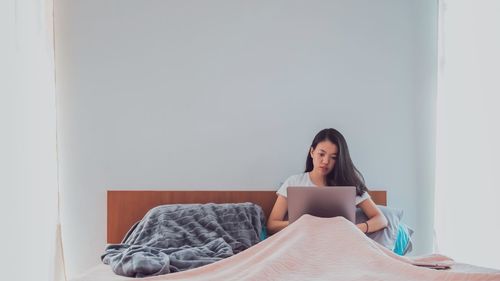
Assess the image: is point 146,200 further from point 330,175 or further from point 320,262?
point 320,262

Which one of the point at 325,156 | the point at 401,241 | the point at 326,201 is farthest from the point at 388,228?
the point at 326,201

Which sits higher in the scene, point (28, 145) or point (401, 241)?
point (28, 145)

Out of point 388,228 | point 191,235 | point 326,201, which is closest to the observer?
point 326,201

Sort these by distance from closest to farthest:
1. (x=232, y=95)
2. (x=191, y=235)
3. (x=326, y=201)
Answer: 1. (x=326, y=201)
2. (x=191, y=235)
3. (x=232, y=95)

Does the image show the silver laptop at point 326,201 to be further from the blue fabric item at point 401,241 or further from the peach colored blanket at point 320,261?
the blue fabric item at point 401,241

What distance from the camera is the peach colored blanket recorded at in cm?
195

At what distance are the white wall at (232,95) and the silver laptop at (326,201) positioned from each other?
2.66 feet

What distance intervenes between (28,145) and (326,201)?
151cm

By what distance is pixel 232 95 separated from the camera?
11.2 ft

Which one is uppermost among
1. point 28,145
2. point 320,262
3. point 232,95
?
point 232,95

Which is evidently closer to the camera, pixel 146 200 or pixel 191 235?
pixel 191 235

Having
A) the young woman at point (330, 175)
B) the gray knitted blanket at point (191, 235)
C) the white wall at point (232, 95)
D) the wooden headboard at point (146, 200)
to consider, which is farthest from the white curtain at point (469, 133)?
the gray knitted blanket at point (191, 235)

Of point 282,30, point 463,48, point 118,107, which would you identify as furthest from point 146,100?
point 463,48

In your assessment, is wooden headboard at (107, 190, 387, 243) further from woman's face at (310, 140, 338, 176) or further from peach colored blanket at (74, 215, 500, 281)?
peach colored blanket at (74, 215, 500, 281)
